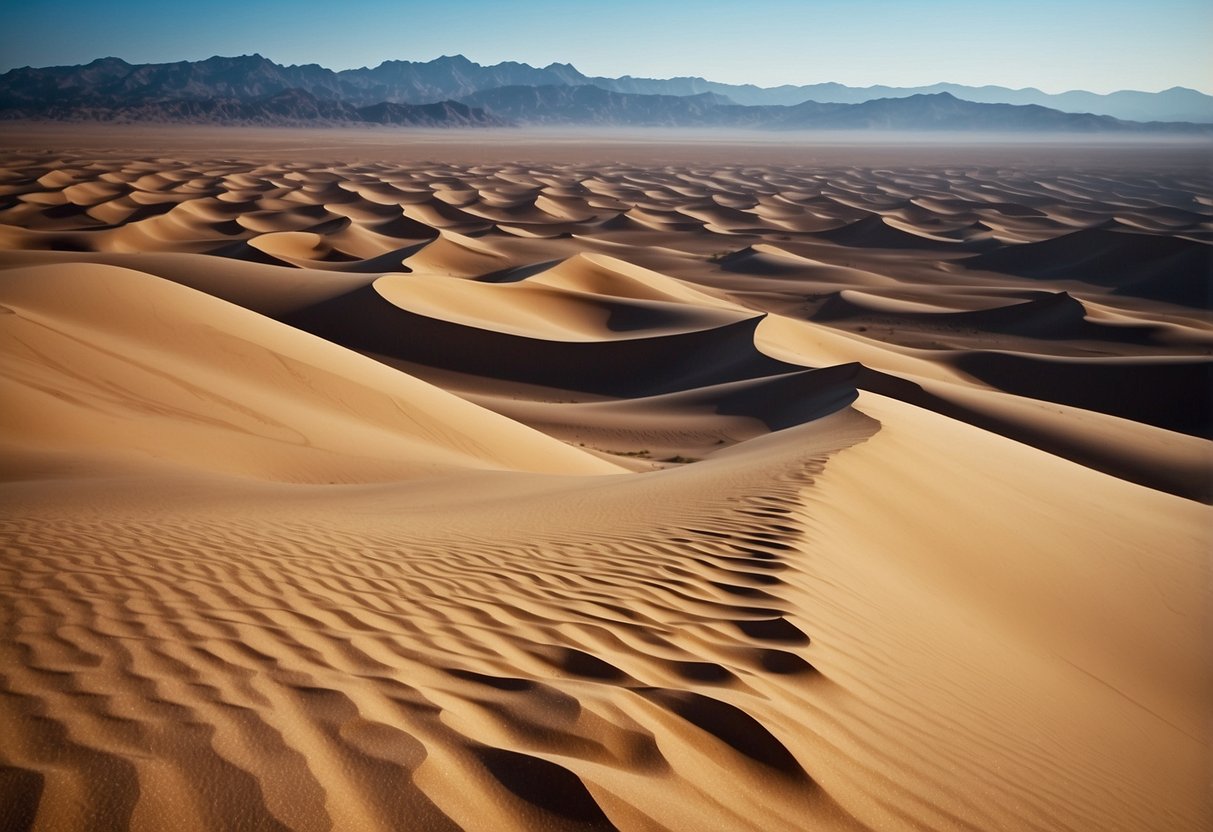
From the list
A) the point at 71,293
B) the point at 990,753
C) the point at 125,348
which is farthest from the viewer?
the point at 71,293

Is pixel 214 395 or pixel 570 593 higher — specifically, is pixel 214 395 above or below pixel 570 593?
below

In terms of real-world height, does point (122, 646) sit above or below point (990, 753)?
above

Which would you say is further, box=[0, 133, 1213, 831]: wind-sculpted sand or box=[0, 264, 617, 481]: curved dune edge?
box=[0, 264, 617, 481]: curved dune edge

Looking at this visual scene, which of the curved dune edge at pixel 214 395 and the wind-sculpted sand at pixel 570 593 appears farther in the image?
the curved dune edge at pixel 214 395

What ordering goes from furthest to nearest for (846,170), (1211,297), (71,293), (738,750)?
(846,170) < (1211,297) < (71,293) < (738,750)

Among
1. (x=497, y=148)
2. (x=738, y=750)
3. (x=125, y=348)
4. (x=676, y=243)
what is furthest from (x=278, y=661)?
(x=497, y=148)

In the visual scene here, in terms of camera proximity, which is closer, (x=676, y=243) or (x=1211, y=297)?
(x=1211, y=297)

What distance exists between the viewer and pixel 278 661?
304cm

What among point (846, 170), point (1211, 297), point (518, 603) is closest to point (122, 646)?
point (518, 603)

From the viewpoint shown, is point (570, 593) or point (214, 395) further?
point (214, 395)

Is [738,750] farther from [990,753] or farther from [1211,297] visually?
[1211,297]

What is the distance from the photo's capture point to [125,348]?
11062 millimetres

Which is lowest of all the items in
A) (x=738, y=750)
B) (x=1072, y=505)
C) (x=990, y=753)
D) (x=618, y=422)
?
(x=618, y=422)

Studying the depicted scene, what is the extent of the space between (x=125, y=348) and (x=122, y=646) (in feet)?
30.2
